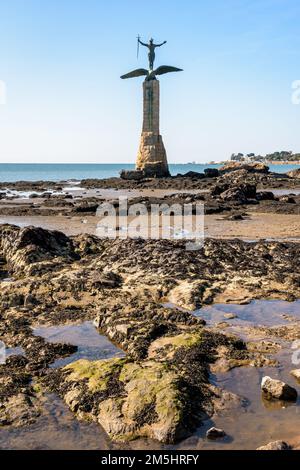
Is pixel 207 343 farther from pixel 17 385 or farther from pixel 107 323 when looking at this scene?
pixel 17 385

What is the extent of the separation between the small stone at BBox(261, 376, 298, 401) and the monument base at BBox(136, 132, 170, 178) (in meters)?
48.9

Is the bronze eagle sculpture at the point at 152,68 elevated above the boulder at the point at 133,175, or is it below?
above

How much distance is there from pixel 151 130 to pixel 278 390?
51509 millimetres

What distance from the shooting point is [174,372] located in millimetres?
5305

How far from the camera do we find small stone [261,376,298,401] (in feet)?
Result: 16.2

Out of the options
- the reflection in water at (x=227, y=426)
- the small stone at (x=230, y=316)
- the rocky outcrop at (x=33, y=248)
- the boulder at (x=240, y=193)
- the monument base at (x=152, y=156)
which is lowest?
the reflection in water at (x=227, y=426)

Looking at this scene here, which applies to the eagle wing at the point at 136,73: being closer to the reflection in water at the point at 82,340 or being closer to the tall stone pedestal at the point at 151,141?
the tall stone pedestal at the point at 151,141

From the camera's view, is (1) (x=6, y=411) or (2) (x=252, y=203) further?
(2) (x=252, y=203)

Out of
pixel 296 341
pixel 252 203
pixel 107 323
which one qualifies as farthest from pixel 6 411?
pixel 252 203

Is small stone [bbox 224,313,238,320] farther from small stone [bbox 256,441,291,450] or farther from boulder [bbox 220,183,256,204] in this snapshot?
boulder [bbox 220,183,256,204]

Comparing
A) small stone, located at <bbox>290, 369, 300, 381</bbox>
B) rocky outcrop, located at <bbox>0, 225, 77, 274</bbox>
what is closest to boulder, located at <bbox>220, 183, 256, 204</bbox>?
rocky outcrop, located at <bbox>0, 225, 77, 274</bbox>

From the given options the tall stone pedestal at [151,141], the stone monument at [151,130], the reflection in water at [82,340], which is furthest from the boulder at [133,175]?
the reflection in water at [82,340]

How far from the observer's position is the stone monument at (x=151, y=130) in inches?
2098

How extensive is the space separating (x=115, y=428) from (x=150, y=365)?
3.76ft
